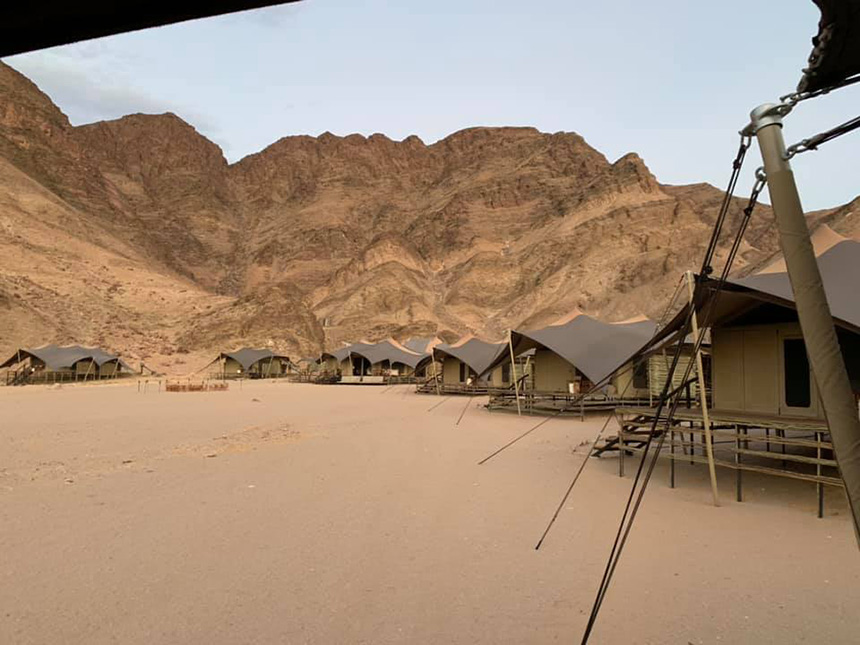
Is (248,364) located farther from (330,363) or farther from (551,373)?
(551,373)

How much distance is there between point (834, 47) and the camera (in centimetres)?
232

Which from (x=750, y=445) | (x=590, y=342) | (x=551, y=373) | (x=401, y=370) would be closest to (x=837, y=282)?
(x=750, y=445)

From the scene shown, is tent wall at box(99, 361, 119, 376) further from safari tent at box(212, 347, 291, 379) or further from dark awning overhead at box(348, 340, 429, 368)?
dark awning overhead at box(348, 340, 429, 368)

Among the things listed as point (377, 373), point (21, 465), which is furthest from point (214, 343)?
point (21, 465)

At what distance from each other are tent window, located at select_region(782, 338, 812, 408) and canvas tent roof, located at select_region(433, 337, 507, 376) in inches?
654

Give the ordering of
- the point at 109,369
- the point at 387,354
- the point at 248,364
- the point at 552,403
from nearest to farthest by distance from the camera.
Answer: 1. the point at 552,403
2. the point at 109,369
3. the point at 387,354
4. the point at 248,364

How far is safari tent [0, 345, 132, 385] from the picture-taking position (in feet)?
118

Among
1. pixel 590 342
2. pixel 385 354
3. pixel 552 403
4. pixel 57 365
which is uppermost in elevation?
pixel 385 354

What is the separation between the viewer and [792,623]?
3842mm

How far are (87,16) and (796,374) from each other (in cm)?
1021

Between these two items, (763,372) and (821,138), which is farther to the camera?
(763,372)

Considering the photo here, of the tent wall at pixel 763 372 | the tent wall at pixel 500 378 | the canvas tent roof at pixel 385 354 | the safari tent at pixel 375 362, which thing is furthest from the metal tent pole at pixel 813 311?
the canvas tent roof at pixel 385 354

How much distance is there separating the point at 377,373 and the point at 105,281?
35.4 meters

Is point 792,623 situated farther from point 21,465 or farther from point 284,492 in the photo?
point 21,465
